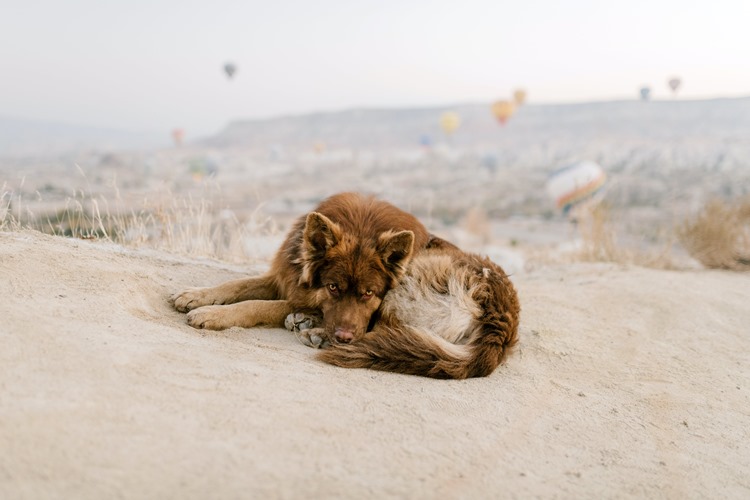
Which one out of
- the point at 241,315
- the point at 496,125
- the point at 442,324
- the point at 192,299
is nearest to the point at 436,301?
the point at 442,324

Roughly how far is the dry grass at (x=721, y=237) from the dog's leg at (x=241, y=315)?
26.6 ft

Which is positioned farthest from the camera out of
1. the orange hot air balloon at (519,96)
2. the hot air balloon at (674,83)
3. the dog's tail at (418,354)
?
the orange hot air balloon at (519,96)

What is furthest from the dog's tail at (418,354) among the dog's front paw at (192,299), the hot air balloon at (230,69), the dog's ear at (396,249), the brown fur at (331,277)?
the hot air balloon at (230,69)

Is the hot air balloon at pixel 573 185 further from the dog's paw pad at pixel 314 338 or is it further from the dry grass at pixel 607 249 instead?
the dog's paw pad at pixel 314 338

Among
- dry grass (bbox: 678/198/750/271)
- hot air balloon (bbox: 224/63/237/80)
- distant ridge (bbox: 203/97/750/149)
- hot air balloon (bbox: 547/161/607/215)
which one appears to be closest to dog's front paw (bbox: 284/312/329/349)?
dry grass (bbox: 678/198/750/271)

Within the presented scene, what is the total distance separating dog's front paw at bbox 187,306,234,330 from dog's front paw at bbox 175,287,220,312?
25cm

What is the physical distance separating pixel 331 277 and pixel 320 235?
0.34 m

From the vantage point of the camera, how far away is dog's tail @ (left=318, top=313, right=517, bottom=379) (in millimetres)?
3867

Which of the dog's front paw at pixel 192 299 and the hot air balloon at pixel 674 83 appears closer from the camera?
the dog's front paw at pixel 192 299

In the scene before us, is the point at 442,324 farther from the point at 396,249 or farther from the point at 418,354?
the point at 396,249

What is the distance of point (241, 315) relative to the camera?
4512 mm

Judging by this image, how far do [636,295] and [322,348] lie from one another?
416cm

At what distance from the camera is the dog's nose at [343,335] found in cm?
416

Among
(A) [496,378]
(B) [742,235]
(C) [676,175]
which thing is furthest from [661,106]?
(A) [496,378]
